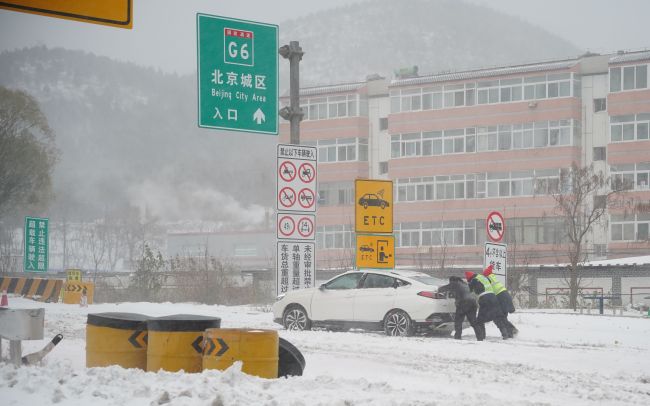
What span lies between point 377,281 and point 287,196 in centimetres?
332

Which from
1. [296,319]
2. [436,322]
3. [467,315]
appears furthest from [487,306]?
[296,319]

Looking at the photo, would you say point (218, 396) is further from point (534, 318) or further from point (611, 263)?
point (611, 263)

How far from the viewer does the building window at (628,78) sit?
59844 millimetres

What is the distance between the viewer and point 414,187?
221ft

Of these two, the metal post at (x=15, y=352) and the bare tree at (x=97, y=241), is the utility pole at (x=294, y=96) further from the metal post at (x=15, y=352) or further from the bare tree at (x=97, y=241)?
the bare tree at (x=97, y=241)

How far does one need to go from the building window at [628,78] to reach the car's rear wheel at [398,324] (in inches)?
1734

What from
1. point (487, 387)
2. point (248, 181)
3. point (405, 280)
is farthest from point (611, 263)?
point (248, 181)

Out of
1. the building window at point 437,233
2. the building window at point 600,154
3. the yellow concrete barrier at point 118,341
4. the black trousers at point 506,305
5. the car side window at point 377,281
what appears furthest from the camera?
the building window at point 437,233

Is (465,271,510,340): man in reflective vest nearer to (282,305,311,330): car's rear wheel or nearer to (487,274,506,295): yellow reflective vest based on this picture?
(487,274,506,295): yellow reflective vest

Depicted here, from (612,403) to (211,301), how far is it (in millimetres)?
31301

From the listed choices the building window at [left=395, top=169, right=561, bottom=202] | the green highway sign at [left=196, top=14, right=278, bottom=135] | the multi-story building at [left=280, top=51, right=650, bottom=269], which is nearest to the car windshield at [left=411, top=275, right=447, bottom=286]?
the green highway sign at [left=196, top=14, right=278, bottom=135]

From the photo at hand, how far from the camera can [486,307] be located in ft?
64.8

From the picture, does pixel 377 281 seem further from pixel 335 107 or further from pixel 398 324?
pixel 335 107

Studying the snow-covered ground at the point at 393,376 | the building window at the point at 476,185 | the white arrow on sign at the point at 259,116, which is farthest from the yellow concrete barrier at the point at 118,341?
the building window at the point at 476,185
